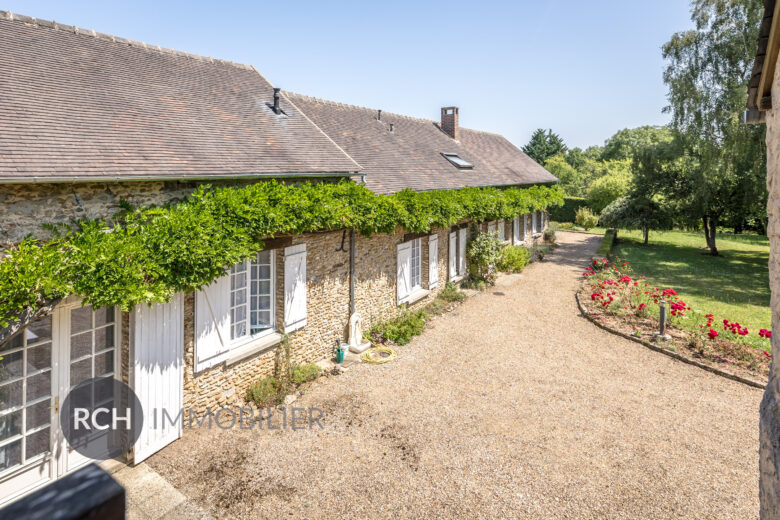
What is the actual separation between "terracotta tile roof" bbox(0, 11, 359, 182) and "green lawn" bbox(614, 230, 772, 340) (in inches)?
453

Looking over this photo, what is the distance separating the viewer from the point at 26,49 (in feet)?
20.7

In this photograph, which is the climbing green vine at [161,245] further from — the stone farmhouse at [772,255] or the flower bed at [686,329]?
the flower bed at [686,329]

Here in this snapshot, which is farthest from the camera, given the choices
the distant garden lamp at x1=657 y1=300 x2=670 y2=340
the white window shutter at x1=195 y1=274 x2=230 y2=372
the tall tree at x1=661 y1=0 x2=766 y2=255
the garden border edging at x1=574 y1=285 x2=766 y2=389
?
the tall tree at x1=661 y1=0 x2=766 y2=255

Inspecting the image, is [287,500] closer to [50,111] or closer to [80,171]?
[80,171]

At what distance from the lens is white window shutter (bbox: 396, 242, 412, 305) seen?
35.7 feet

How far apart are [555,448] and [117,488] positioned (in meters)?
6.08

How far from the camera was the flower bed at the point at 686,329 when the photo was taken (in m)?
8.70

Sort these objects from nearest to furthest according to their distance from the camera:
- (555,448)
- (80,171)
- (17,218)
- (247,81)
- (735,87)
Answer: (17,218) < (80,171) < (555,448) < (247,81) < (735,87)

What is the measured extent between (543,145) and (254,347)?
2531 inches

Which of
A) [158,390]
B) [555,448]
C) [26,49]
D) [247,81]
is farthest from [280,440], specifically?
[247,81]

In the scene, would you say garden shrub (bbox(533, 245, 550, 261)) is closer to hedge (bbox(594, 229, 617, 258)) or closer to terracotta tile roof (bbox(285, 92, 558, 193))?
hedge (bbox(594, 229, 617, 258))

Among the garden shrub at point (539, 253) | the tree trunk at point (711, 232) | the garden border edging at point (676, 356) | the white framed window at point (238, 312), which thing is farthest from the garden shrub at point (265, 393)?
the tree trunk at point (711, 232)

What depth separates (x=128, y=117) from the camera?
20.8 feet

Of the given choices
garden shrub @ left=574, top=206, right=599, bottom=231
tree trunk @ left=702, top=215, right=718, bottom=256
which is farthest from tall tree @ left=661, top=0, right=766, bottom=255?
garden shrub @ left=574, top=206, right=599, bottom=231
